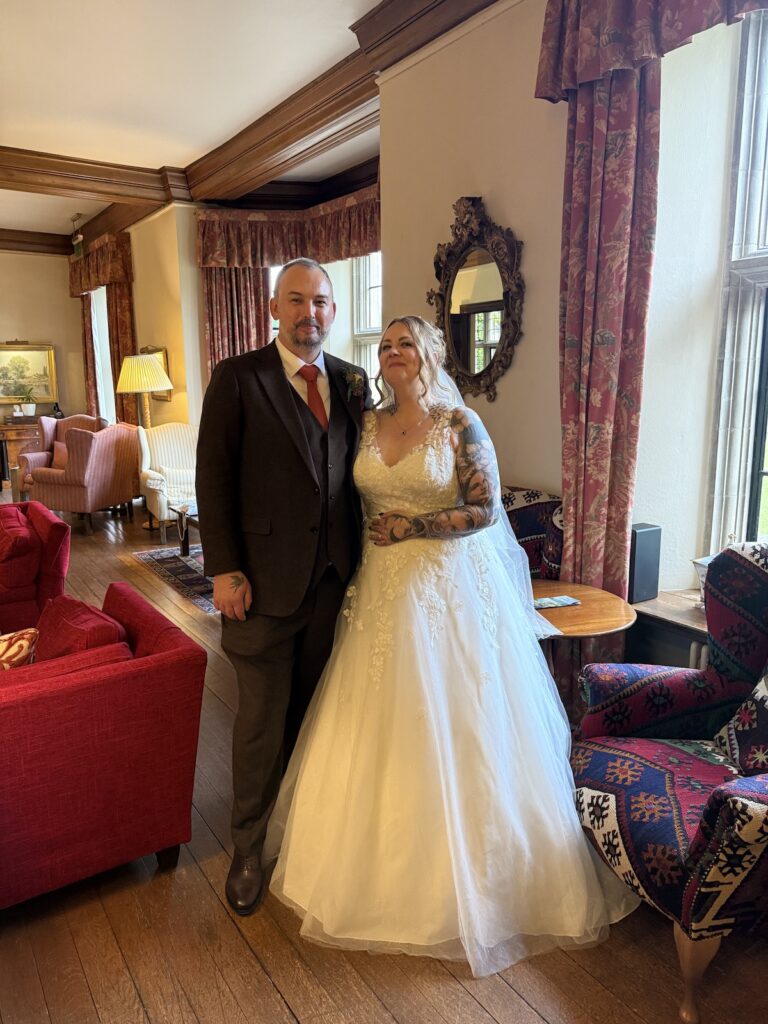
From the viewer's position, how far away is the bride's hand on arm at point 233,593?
1.89 metres

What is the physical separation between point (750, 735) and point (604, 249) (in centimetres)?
161

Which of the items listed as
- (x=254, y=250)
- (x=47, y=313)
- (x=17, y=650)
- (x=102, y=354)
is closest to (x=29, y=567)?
(x=17, y=650)

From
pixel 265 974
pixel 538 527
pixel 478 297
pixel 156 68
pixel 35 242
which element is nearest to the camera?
pixel 265 974

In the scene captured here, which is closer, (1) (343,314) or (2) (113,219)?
(1) (343,314)

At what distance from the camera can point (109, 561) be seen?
5.71 metres

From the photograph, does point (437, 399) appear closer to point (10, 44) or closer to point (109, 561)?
point (10, 44)

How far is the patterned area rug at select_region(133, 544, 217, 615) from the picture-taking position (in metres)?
4.75

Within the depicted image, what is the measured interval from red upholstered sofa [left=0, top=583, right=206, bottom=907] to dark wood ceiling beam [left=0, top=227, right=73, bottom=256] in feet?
28.3

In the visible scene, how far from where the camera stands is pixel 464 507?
1.91m

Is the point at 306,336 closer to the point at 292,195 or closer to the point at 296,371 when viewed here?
the point at 296,371

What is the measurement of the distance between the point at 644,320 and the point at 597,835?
166cm

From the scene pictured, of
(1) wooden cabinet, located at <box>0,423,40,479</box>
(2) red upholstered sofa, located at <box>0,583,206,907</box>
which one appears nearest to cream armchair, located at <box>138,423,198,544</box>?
(1) wooden cabinet, located at <box>0,423,40,479</box>

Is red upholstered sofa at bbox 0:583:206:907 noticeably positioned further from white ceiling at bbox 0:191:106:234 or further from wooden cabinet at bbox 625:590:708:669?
white ceiling at bbox 0:191:106:234

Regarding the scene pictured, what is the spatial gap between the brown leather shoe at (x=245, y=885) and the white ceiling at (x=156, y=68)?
3.55 m
